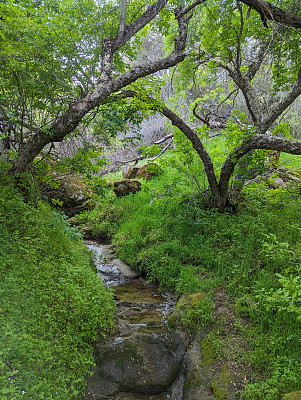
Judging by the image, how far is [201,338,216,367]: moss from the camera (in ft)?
10.7

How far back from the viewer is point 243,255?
4.75 m

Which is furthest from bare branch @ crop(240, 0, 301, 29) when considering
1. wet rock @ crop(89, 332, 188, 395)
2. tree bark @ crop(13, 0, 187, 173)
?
wet rock @ crop(89, 332, 188, 395)

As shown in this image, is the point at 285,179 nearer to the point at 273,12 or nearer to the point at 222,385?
the point at 273,12

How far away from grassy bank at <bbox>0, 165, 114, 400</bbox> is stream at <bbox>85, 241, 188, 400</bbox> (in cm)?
22

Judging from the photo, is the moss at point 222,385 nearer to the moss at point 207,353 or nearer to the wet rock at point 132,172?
the moss at point 207,353

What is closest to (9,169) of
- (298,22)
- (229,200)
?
(229,200)

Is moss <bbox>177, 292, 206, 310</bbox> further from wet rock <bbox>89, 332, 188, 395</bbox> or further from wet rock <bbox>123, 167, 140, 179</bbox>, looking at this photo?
wet rock <bbox>123, 167, 140, 179</bbox>

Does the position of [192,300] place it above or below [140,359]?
above

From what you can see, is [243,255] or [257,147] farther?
[257,147]

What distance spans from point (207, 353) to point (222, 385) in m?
0.47

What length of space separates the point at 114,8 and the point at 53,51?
7.02 feet

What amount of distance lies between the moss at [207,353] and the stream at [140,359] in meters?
0.29

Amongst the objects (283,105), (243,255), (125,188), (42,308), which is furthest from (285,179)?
(42,308)

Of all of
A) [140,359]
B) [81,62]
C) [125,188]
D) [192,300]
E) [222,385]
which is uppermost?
[81,62]
